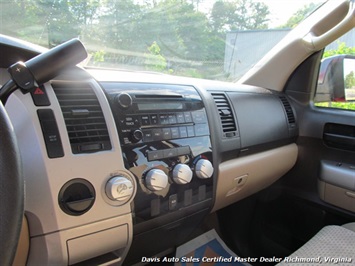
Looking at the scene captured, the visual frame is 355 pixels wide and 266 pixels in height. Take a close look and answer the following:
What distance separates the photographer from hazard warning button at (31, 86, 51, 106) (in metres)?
0.76

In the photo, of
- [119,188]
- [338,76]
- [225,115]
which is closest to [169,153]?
[119,188]

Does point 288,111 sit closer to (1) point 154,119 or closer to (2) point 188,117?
(2) point 188,117

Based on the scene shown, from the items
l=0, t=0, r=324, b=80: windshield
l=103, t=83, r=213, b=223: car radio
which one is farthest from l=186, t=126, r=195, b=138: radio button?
l=0, t=0, r=324, b=80: windshield

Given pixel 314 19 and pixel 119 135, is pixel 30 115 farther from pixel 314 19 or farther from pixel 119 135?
pixel 314 19

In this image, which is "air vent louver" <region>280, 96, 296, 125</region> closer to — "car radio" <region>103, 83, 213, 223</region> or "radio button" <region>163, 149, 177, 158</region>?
"car radio" <region>103, 83, 213, 223</region>

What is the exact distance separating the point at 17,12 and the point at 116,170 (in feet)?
2.43

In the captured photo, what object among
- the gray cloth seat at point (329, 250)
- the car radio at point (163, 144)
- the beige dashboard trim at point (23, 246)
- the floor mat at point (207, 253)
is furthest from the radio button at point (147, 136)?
the floor mat at point (207, 253)

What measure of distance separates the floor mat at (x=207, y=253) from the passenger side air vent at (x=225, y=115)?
28.1 inches

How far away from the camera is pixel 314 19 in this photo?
175 centimetres

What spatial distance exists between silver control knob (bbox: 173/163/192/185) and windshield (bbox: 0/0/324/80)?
58 cm

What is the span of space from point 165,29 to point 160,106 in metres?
0.63

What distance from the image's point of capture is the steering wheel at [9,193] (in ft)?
1.50

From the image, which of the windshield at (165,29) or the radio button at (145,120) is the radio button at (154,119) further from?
the windshield at (165,29)

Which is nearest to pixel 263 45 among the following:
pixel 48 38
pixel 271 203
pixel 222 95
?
pixel 222 95
